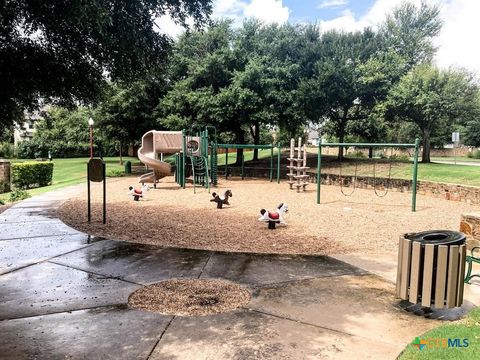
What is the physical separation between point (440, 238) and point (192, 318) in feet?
9.11

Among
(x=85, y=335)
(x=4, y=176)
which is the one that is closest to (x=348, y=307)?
(x=85, y=335)

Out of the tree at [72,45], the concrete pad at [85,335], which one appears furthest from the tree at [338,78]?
the concrete pad at [85,335]

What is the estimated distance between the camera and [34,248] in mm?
6512

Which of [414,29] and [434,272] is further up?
[414,29]

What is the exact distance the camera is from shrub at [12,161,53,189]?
18.4 meters

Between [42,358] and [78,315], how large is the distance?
826 mm

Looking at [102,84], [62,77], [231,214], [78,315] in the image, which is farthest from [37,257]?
[231,214]

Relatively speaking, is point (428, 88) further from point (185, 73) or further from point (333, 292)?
point (333, 292)

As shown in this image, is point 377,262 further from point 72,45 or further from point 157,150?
point 157,150

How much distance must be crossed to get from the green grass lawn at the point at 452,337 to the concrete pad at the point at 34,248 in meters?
5.00

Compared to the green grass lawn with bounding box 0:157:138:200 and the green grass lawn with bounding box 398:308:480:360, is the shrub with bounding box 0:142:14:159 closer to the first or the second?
the green grass lawn with bounding box 0:157:138:200

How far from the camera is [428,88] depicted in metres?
22.6

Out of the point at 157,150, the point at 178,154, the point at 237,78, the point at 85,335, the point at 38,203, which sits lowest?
the point at 38,203

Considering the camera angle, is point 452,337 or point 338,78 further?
point 338,78
